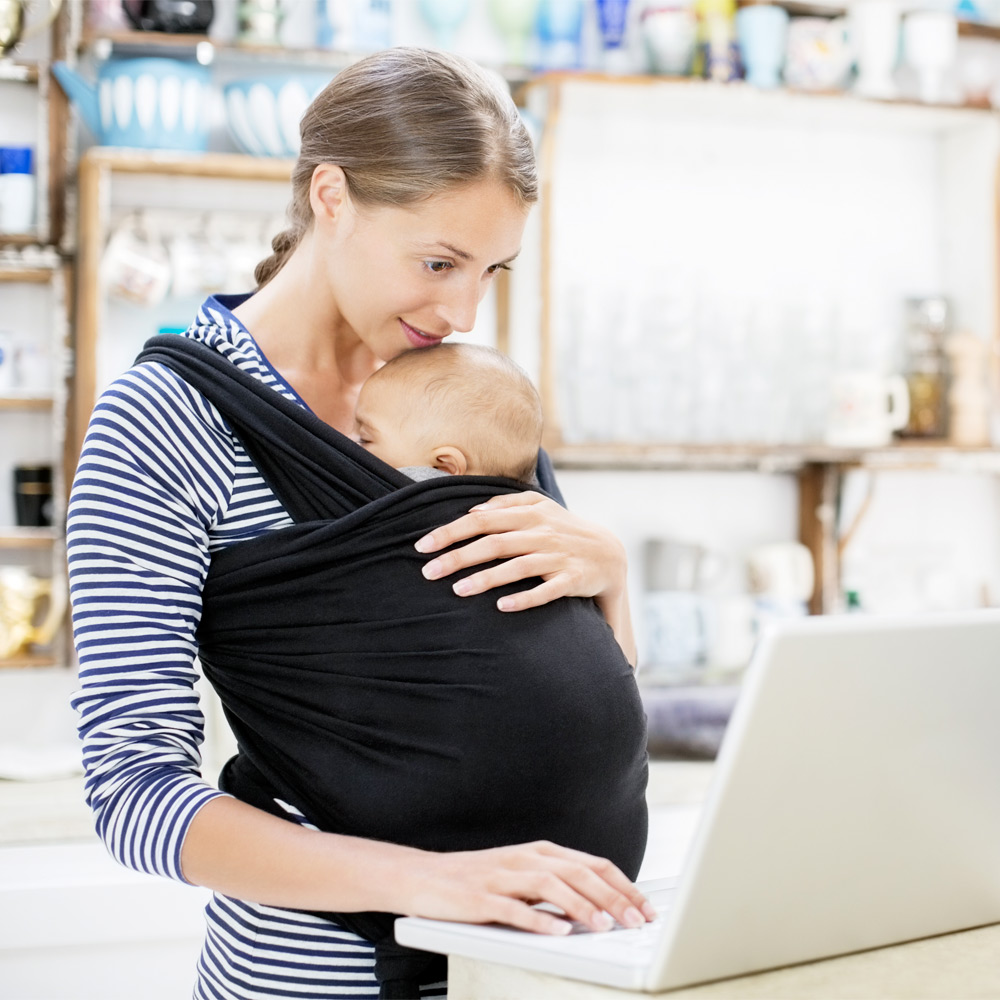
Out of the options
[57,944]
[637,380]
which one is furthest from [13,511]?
[637,380]

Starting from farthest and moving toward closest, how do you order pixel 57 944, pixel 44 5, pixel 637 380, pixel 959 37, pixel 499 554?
pixel 959 37 < pixel 637 380 < pixel 44 5 < pixel 57 944 < pixel 499 554

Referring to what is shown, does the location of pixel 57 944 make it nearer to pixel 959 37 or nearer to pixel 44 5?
pixel 44 5

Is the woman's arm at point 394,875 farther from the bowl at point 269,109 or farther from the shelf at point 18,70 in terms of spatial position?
the shelf at point 18,70

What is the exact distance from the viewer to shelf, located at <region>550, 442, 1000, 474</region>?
255cm

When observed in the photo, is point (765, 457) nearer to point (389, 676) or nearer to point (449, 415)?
point (449, 415)

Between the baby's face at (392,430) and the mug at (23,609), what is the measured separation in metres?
1.53

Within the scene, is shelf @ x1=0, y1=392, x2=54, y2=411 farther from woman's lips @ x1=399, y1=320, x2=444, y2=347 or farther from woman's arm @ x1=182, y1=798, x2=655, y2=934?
woman's arm @ x1=182, y1=798, x2=655, y2=934

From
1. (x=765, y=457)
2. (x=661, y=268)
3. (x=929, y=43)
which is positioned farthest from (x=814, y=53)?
(x=765, y=457)

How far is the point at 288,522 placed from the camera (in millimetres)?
978

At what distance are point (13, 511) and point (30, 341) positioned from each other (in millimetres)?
346

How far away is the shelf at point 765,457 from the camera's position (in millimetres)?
2553

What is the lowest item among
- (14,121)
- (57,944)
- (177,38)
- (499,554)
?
(57,944)

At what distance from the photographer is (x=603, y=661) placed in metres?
0.96

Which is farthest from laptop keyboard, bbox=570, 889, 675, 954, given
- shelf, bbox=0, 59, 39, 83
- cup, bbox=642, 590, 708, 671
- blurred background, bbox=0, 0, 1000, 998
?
shelf, bbox=0, 59, 39, 83
